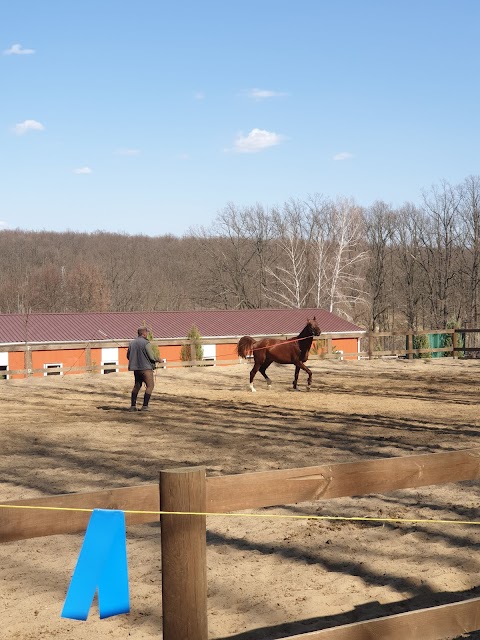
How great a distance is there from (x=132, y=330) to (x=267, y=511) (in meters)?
38.7

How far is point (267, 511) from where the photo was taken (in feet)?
26.0

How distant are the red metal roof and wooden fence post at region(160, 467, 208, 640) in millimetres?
38715

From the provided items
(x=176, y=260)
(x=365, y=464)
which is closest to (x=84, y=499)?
(x=365, y=464)

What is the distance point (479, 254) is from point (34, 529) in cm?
6688

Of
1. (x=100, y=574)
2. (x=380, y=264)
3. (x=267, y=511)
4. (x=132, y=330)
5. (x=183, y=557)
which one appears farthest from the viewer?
(x=380, y=264)

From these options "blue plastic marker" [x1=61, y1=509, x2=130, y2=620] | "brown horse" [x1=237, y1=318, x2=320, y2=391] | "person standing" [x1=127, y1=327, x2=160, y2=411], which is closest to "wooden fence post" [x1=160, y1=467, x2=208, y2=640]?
"blue plastic marker" [x1=61, y1=509, x2=130, y2=620]

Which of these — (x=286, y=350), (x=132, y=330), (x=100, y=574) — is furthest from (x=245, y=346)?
(x=132, y=330)

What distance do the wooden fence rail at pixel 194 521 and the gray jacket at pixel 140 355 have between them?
12404mm

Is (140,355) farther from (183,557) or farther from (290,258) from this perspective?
(290,258)

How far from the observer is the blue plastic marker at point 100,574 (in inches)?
121

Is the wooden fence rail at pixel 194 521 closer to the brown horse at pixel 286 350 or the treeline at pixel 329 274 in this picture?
the brown horse at pixel 286 350

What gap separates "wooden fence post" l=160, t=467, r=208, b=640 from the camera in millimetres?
3203

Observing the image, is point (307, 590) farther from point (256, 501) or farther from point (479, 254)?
point (479, 254)

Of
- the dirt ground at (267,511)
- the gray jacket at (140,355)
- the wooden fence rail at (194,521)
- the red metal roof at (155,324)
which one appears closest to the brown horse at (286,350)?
the dirt ground at (267,511)
